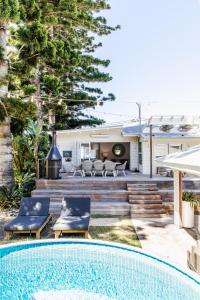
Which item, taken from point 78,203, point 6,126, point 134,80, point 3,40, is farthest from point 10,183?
point 134,80

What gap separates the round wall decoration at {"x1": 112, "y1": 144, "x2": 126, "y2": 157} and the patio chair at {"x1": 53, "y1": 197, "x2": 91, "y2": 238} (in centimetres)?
1686

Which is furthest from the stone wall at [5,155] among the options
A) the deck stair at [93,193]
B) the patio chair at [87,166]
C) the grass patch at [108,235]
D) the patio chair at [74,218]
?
the patio chair at [87,166]

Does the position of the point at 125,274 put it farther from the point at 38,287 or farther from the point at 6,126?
the point at 6,126

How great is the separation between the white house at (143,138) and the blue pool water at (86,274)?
1158 centimetres

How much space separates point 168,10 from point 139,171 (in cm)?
1140

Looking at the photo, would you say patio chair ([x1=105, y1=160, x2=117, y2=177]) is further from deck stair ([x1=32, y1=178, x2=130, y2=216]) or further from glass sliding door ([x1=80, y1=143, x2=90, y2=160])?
glass sliding door ([x1=80, y1=143, x2=90, y2=160])

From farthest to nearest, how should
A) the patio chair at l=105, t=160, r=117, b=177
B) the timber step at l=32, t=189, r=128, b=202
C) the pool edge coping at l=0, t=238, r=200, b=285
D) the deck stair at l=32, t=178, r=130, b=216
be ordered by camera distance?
the patio chair at l=105, t=160, r=117, b=177
the timber step at l=32, t=189, r=128, b=202
the deck stair at l=32, t=178, r=130, b=216
the pool edge coping at l=0, t=238, r=200, b=285

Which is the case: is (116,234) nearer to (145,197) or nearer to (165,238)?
(165,238)

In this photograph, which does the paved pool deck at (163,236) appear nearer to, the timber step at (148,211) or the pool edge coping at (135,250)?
the pool edge coping at (135,250)

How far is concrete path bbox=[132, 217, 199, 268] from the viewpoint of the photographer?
7.01 metres

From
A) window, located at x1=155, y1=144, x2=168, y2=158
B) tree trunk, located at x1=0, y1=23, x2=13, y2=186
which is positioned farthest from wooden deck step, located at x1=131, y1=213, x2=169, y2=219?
window, located at x1=155, y1=144, x2=168, y2=158

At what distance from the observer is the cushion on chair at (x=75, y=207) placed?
9547mm

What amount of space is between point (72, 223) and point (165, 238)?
10.3 feet

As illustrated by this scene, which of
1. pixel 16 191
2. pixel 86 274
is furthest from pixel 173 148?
pixel 86 274
